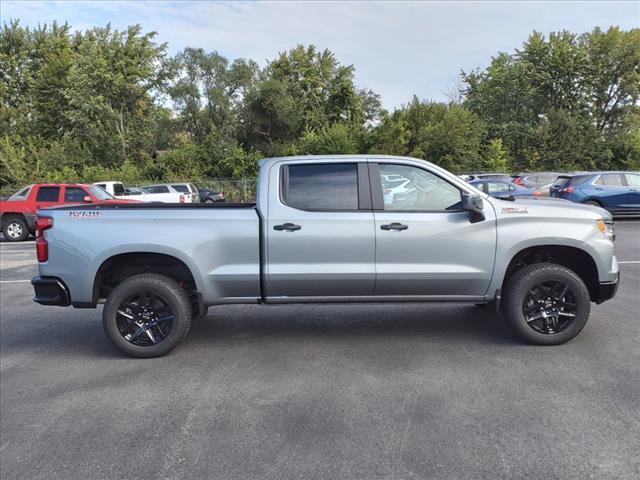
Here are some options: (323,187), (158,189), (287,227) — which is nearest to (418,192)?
(323,187)

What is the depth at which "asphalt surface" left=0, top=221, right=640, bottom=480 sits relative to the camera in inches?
121

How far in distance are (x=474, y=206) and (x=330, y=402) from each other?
7.24ft

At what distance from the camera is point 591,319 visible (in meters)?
5.86

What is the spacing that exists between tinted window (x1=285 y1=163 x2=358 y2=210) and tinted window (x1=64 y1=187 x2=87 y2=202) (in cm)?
1259

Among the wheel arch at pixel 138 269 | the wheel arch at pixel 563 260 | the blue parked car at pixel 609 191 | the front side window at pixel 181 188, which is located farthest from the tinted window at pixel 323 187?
the front side window at pixel 181 188

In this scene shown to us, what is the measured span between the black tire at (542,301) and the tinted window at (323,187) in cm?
173

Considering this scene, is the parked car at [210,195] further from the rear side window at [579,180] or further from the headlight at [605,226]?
the headlight at [605,226]

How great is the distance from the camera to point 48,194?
16250 mm

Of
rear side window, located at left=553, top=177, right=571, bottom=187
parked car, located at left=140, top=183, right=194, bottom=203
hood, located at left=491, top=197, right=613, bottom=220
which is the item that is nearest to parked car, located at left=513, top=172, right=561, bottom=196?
rear side window, located at left=553, top=177, right=571, bottom=187

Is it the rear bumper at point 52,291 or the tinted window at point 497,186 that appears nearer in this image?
the rear bumper at point 52,291

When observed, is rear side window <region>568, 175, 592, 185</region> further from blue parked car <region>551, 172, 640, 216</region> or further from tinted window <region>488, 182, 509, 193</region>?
tinted window <region>488, 182, 509, 193</region>

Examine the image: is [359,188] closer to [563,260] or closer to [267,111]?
[563,260]

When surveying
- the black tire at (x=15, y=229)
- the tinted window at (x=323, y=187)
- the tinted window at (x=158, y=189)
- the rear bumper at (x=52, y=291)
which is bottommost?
the black tire at (x=15, y=229)

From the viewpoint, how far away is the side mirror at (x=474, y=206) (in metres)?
4.69
